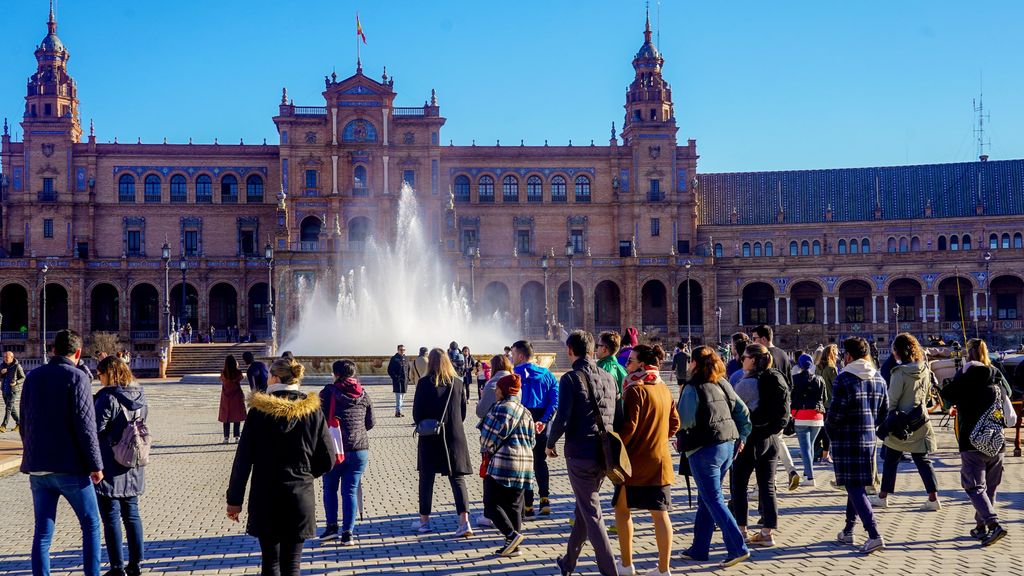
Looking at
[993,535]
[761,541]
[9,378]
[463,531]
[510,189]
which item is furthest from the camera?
[510,189]

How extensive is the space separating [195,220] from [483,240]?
2177 centimetres

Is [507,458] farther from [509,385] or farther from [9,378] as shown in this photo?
[9,378]

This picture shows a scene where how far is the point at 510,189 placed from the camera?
78.2 meters

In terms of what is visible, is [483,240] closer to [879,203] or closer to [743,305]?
[743,305]

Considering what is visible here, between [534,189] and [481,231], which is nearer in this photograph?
[481,231]

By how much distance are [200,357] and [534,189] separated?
1289 inches

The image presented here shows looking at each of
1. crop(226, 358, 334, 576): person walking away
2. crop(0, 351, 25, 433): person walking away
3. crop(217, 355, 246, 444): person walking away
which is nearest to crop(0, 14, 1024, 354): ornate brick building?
crop(0, 351, 25, 433): person walking away

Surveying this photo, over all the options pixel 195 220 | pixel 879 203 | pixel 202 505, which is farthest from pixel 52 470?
pixel 879 203

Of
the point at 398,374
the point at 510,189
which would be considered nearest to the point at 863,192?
the point at 510,189

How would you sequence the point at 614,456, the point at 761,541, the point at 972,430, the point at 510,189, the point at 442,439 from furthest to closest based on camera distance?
1. the point at 510,189
2. the point at 442,439
3. the point at 972,430
4. the point at 761,541
5. the point at 614,456

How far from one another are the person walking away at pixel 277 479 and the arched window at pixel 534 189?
70.7 m

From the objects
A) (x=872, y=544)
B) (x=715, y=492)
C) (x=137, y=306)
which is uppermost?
(x=137, y=306)

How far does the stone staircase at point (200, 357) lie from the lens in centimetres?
5228

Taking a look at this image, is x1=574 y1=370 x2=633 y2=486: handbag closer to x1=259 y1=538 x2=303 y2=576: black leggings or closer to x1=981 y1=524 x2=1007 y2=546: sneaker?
x1=259 y1=538 x2=303 y2=576: black leggings
